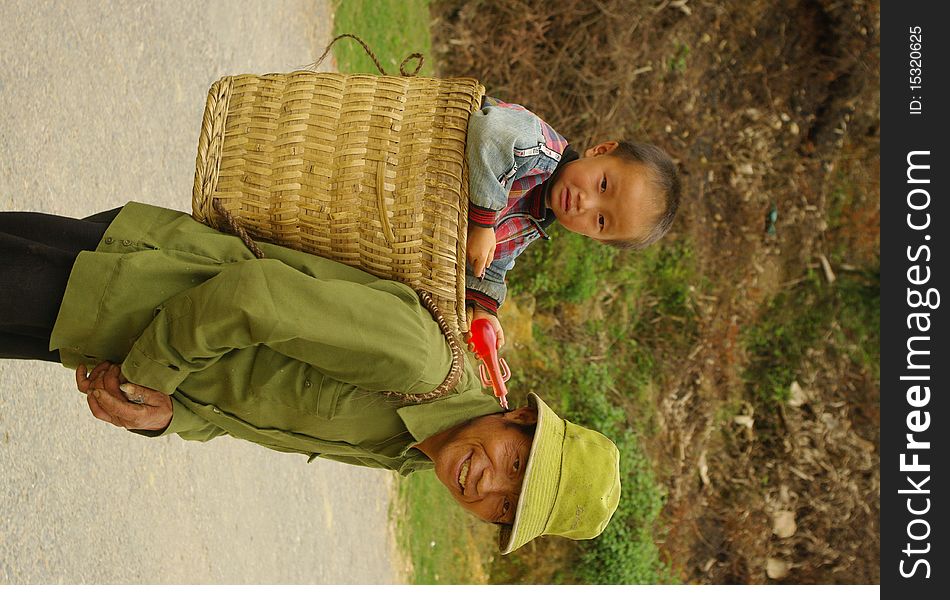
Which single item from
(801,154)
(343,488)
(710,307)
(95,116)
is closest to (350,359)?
(95,116)

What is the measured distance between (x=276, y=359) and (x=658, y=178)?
4.98ft

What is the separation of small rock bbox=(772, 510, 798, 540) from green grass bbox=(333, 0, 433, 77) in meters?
5.01

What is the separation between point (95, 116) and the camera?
432cm

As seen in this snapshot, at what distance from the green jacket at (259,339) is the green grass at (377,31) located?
457cm

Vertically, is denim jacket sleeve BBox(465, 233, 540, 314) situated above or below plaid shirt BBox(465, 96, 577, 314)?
below

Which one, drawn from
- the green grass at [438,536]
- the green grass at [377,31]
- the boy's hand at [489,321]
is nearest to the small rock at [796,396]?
the green grass at [438,536]

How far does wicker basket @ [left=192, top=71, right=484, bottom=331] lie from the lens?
8.33 feet

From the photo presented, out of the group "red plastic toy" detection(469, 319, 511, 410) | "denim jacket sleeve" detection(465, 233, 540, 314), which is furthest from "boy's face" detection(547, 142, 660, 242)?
"red plastic toy" detection(469, 319, 511, 410)

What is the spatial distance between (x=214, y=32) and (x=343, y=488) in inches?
132

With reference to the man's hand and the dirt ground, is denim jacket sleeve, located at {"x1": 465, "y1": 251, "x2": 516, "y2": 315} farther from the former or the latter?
the dirt ground

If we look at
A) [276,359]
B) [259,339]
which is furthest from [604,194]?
[259,339]
